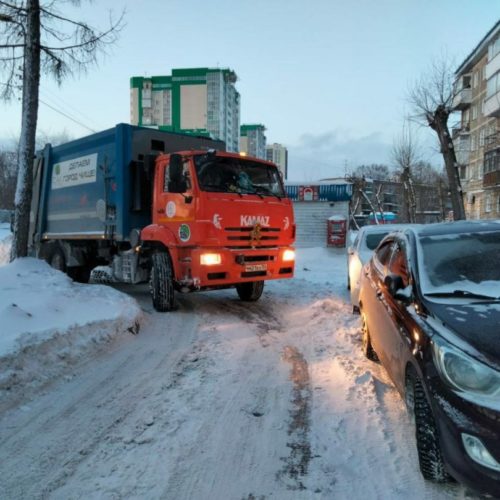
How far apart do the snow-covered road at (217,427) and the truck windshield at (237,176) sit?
8.55 ft

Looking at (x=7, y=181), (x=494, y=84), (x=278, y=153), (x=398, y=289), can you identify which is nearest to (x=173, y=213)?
(x=398, y=289)

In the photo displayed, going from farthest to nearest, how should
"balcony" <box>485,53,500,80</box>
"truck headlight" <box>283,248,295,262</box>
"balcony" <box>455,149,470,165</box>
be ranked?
"balcony" <box>455,149,470,165</box> → "balcony" <box>485,53,500,80</box> → "truck headlight" <box>283,248,295,262</box>

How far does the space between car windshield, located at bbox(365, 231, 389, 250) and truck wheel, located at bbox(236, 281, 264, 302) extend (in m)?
2.22

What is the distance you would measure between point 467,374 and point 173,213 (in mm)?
6060

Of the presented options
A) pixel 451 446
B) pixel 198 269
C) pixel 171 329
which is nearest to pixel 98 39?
pixel 198 269

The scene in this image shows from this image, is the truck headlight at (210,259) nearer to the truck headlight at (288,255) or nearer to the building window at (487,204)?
the truck headlight at (288,255)

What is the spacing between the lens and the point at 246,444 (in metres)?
3.53

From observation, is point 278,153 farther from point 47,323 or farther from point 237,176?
point 47,323

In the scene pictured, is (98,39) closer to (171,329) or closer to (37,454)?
(171,329)

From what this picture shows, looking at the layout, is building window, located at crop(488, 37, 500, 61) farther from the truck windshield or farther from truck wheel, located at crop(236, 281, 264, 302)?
truck wheel, located at crop(236, 281, 264, 302)

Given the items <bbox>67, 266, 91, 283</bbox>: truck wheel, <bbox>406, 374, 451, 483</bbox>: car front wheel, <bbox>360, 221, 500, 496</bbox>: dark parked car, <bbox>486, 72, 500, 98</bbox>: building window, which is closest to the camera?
<bbox>360, 221, 500, 496</bbox>: dark parked car

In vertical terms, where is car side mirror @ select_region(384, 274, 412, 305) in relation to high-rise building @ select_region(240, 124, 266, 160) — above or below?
below

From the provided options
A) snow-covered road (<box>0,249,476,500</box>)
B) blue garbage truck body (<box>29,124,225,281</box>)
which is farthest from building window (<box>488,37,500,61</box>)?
snow-covered road (<box>0,249,476,500</box>)

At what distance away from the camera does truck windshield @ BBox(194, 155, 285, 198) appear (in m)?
7.83
